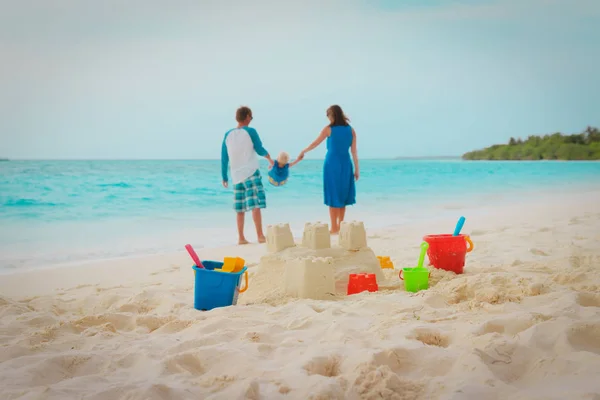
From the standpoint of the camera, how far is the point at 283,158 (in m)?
5.77

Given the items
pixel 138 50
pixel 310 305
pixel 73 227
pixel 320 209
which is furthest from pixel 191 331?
pixel 138 50

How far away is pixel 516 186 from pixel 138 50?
14376 mm

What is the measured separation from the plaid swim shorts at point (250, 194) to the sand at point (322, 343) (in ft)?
8.27

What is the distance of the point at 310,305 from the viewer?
107 inches

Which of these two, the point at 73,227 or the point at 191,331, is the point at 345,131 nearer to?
the point at 191,331

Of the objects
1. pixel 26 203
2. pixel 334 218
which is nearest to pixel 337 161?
pixel 334 218

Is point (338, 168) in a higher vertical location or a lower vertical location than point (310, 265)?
higher

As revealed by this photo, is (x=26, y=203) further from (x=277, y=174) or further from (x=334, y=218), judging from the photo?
(x=334, y=218)

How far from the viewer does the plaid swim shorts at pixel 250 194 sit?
19.3 feet

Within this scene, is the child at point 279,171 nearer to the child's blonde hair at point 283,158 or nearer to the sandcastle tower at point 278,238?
the child's blonde hair at point 283,158

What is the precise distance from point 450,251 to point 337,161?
288 cm

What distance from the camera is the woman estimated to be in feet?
20.1

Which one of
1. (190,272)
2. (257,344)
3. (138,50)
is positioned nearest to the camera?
(257,344)

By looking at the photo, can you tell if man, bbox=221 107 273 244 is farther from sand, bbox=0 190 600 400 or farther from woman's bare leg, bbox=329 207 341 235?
sand, bbox=0 190 600 400
